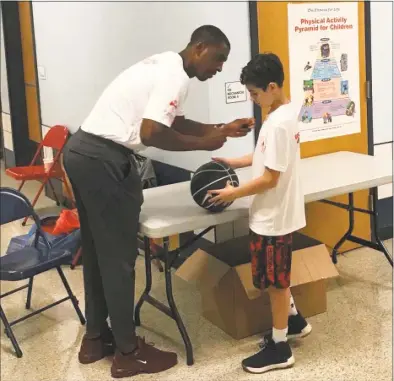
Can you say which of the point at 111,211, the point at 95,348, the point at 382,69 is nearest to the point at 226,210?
the point at 111,211

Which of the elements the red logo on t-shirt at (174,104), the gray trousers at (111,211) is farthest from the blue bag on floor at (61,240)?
the red logo on t-shirt at (174,104)

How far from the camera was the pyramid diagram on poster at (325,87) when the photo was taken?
139 inches

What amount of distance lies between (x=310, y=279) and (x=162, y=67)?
125 centimetres

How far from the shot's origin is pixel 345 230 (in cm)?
388

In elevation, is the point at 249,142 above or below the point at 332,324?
above

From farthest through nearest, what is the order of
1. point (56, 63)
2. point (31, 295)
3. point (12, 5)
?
point (12, 5), point (56, 63), point (31, 295)

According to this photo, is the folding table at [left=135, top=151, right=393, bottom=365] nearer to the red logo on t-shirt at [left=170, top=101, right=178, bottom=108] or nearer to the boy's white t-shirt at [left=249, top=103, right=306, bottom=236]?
the boy's white t-shirt at [left=249, top=103, right=306, bottom=236]

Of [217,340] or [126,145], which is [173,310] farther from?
[126,145]

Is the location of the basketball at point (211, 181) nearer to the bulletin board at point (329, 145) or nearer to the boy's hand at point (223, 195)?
the boy's hand at point (223, 195)

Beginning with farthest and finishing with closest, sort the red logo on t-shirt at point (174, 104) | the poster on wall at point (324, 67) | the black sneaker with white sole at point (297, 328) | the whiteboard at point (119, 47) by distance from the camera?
1. the poster on wall at point (324, 67)
2. the whiteboard at point (119, 47)
3. the black sneaker with white sole at point (297, 328)
4. the red logo on t-shirt at point (174, 104)

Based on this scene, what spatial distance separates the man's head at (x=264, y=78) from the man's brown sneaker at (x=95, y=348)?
1274mm

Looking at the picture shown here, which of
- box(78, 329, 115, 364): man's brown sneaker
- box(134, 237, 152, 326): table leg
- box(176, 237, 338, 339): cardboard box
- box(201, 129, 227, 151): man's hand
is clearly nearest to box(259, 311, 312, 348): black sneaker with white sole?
box(176, 237, 338, 339): cardboard box

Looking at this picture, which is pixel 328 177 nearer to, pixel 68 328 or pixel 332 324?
pixel 332 324

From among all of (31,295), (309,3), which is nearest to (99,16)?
(309,3)
